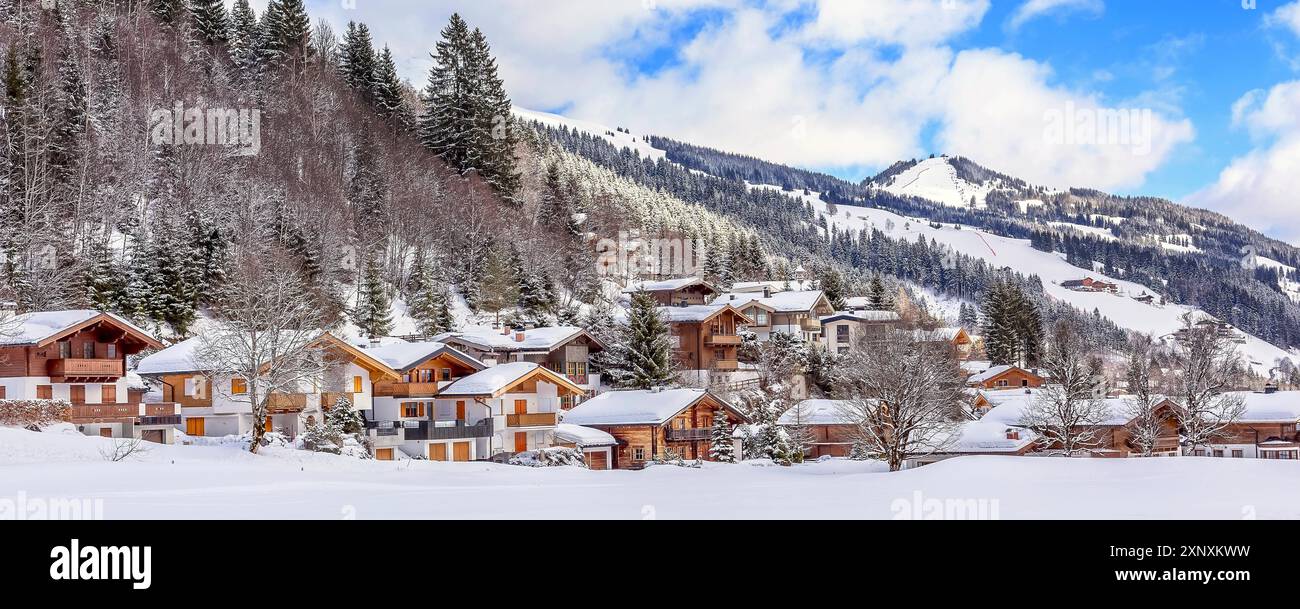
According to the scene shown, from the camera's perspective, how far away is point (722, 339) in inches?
3329

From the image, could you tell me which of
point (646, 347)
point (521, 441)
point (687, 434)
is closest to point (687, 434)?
point (687, 434)

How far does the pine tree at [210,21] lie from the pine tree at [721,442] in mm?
60080

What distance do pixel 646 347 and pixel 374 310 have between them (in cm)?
1931

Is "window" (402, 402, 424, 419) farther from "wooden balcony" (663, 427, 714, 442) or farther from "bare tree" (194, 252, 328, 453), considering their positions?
"wooden balcony" (663, 427, 714, 442)

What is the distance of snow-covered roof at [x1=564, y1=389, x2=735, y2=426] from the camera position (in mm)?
59344

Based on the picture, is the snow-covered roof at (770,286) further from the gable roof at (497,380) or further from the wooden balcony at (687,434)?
the gable roof at (497,380)

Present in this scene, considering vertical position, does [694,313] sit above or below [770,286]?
below

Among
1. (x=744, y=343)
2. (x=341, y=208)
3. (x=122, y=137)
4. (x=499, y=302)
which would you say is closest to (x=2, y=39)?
(x=122, y=137)

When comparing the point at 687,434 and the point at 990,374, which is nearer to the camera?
the point at 687,434

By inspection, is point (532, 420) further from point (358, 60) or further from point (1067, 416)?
point (358, 60)

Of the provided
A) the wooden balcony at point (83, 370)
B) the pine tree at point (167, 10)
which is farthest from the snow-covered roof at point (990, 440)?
the pine tree at point (167, 10)
